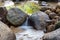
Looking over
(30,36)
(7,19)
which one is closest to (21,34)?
(30,36)

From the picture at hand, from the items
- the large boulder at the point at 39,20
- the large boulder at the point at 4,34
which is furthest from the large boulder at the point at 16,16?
the large boulder at the point at 4,34

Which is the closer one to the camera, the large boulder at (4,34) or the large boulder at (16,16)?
the large boulder at (4,34)

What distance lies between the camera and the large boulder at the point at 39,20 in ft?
18.6

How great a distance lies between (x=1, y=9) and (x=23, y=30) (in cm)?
108

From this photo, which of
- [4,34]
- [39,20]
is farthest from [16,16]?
[4,34]

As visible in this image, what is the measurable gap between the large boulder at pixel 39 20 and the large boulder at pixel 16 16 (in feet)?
1.06

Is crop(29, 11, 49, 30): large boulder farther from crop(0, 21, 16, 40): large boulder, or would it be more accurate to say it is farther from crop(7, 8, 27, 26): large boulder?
crop(0, 21, 16, 40): large boulder

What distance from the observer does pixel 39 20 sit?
5.80 metres

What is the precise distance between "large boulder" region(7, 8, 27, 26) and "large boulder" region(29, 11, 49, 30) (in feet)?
1.06

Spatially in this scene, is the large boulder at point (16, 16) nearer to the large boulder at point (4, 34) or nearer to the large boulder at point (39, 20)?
the large boulder at point (39, 20)

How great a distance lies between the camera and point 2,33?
10.7ft

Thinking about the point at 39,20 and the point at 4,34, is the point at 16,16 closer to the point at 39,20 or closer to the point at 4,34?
the point at 39,20

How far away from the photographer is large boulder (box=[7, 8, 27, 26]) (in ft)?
19.7

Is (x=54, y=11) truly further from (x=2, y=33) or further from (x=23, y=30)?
(x=2, y=33)
